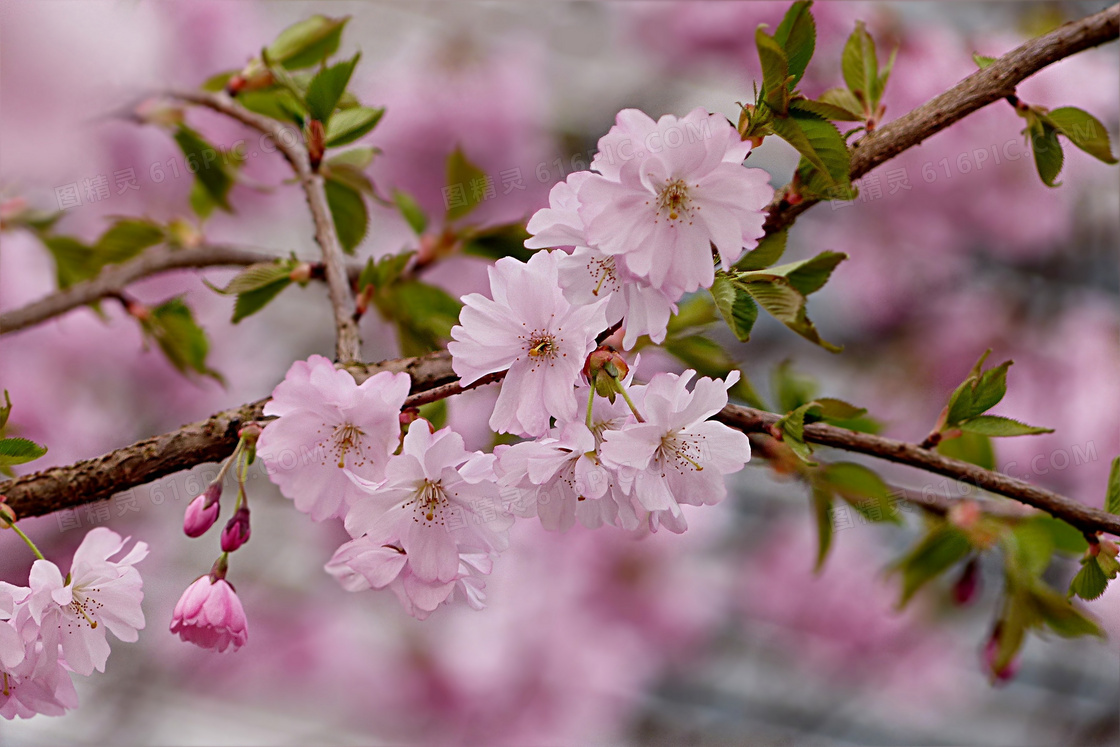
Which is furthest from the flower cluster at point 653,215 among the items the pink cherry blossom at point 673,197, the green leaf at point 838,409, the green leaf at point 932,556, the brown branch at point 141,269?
the green leaf at point 932,556

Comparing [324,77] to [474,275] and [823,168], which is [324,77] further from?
[474,275]

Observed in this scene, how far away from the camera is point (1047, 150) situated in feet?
1.42

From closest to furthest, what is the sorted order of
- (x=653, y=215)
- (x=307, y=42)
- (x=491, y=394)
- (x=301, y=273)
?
(x=653, y=215) < (x=301, y=273) < (x=307, y=42) < (x=491, y=394)

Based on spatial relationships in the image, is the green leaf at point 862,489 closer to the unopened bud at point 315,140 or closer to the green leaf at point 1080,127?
the green leaf at point 1080,127

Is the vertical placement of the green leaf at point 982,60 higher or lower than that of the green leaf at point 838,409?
higher

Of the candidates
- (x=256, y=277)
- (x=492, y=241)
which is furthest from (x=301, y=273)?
(x=492, y=241)

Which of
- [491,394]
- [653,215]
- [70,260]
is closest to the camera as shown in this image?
[653,215]

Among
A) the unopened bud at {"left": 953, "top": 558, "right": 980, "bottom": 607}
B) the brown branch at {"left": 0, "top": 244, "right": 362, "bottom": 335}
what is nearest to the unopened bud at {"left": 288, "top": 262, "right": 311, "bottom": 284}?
the brown branch at {"left": 0, "top": 244, "right": 362, "bottom": 335}

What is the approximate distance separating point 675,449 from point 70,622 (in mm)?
262

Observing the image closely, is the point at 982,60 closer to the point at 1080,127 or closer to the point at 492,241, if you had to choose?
the point at 1080,127

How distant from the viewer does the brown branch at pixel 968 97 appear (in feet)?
1.27

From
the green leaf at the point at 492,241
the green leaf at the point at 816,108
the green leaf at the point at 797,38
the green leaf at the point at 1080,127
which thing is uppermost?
the green leaf at the point at 492,241

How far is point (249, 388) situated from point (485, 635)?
559 mm

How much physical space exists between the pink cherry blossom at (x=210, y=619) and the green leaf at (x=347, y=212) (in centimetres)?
31
